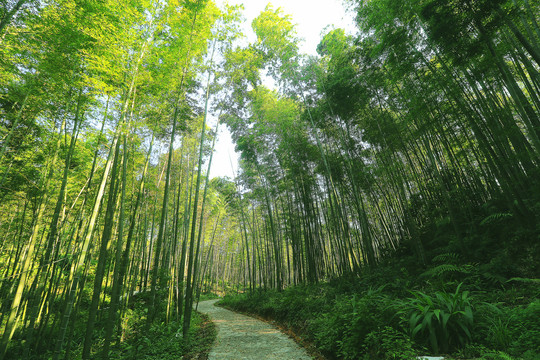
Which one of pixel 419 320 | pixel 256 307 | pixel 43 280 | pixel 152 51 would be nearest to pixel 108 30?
pixel 152 51

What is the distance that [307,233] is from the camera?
8055 millimetres

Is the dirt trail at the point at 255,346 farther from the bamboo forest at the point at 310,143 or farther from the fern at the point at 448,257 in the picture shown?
the fern at the point at 448,257

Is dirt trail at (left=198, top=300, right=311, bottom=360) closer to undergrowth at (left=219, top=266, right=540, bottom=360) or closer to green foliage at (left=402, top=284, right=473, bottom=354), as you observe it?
undergrowth at (left=219, top=266, right=540, bottom=360)

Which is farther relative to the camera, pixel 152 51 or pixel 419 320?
pixel 152 51

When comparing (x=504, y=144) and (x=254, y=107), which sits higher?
(x=254, y=107)

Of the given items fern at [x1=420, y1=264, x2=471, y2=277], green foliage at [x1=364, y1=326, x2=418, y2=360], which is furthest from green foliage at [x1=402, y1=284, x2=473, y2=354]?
fern at [x1=420, y1=264, x2=471, y2=277]

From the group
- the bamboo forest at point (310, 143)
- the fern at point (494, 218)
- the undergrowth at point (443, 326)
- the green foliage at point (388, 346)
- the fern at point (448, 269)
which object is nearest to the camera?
the undergrowth at point (443, 326)

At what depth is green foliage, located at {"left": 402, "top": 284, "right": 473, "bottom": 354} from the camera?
2.10 metres

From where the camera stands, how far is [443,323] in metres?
2.13

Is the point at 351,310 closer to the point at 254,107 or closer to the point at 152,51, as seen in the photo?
the point at 152,51

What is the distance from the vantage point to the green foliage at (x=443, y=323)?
6.88 ft

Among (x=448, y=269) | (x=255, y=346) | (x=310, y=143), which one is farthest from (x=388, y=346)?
(x=310, y=143)

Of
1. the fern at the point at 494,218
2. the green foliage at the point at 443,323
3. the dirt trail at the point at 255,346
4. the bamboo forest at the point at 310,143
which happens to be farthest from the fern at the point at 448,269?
the dirt trail at the point at 255,346

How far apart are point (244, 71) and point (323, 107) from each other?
8.70ft
